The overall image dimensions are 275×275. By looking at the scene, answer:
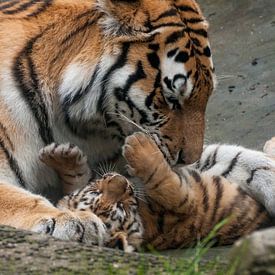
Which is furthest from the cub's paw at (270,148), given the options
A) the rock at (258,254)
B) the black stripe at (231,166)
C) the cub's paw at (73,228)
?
the rock at (258,254)

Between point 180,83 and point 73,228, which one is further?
point 180,83

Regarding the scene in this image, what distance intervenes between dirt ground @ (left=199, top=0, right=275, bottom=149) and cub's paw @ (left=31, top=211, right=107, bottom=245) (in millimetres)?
1861

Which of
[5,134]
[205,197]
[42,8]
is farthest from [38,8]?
[205,197]

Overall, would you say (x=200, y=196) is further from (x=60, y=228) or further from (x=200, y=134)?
(x=60, y=228)

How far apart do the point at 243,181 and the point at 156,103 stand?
72 centimetres

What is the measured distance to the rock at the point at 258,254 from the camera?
2611 millimetres

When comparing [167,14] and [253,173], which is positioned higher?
[167,14]

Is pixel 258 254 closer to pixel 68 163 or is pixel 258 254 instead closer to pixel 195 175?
pixel 68 163

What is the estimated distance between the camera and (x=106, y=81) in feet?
15.6

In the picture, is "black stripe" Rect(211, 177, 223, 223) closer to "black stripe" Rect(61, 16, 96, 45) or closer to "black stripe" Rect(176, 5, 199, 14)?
"black stripe" Rect(176, 5, 199, 14)

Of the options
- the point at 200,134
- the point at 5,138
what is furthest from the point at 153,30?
the point at 5,138

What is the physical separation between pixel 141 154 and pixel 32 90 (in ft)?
1.88

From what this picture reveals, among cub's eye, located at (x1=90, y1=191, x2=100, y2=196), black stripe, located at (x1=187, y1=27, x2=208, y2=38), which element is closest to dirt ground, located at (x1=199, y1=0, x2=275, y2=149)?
black stripe, located at (x1=187, y1=27, x2=208, y2=38)

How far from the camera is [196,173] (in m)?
5.10
